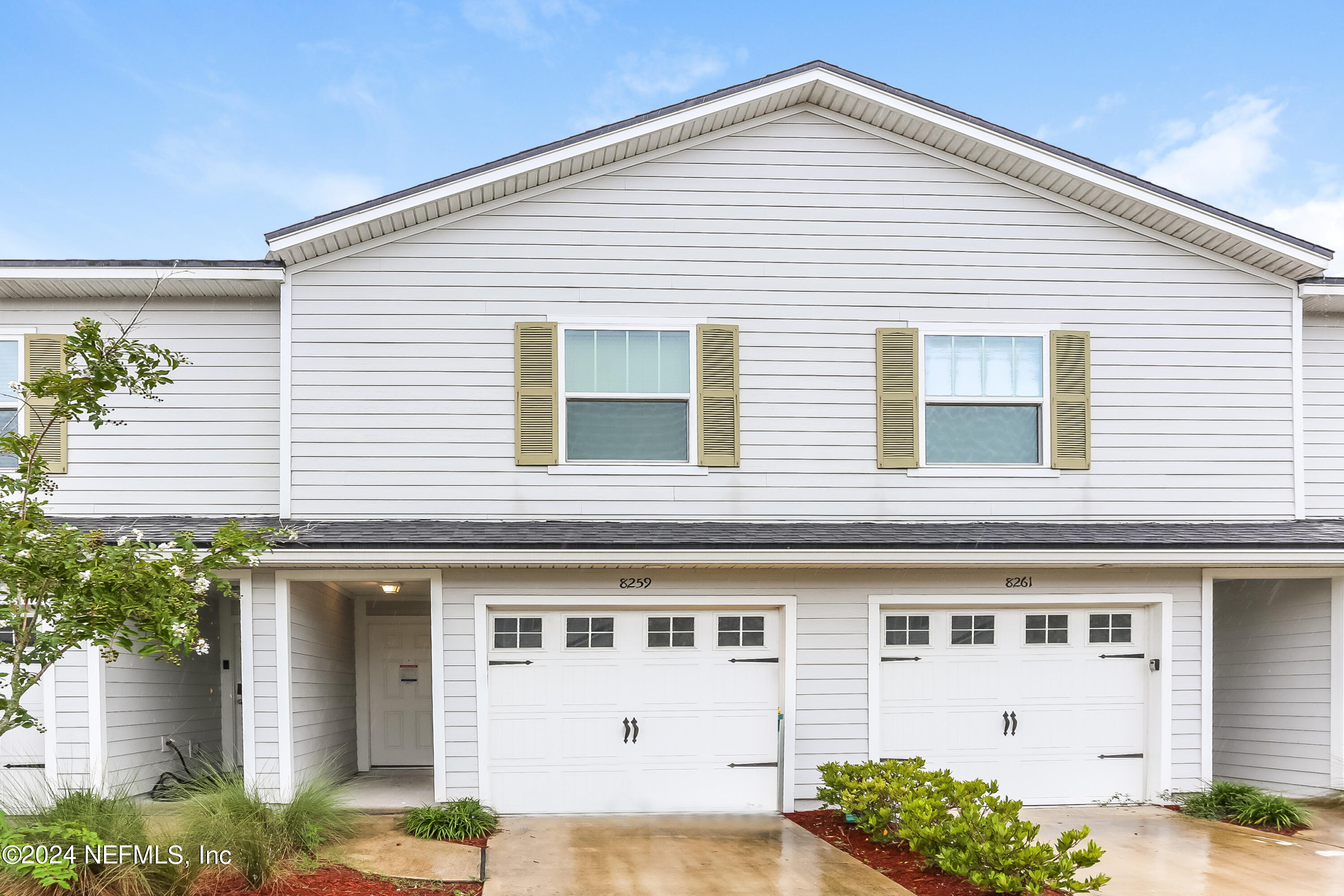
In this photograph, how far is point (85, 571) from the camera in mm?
4438

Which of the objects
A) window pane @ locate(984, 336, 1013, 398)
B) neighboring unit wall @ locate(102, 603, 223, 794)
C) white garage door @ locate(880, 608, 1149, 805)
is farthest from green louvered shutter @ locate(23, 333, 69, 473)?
window pane @ locate(984, 336, 1013, 398)

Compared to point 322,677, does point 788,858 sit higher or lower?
lower

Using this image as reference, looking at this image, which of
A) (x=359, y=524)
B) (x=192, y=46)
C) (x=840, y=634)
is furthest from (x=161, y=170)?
(x=840, y=634)

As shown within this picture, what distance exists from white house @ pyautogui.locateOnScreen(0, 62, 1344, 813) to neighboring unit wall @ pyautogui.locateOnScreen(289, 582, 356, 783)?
7cm

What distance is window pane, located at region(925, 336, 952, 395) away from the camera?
8.83 m

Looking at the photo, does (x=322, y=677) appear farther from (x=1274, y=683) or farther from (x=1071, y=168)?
(x=1274, y=683)

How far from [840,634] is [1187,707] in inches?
128

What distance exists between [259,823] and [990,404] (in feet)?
22.1

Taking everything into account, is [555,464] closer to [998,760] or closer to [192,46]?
[998,760]

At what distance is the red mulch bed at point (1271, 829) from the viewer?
7691mm

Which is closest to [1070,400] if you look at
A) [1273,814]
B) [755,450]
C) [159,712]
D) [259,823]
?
[755,450]

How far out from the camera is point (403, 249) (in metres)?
8.58

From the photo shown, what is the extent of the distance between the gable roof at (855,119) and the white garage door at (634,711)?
12.0 feet

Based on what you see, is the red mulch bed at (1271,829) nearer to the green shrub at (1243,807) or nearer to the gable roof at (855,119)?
the green shrub at (1243,807)
